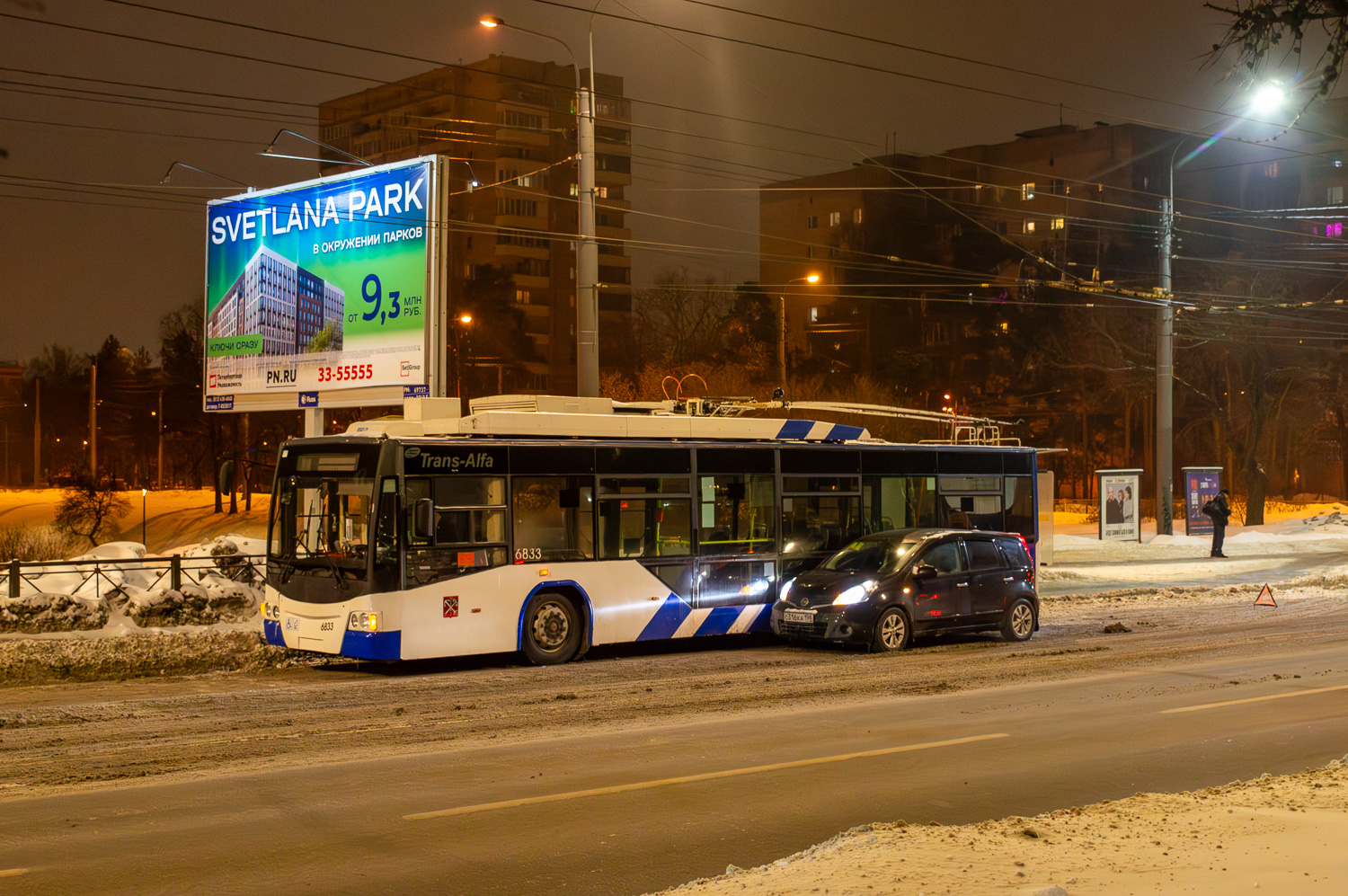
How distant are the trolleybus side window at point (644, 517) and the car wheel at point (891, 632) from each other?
2681mm

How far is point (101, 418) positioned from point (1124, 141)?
74.2m

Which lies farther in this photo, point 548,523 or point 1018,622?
point 1018,622

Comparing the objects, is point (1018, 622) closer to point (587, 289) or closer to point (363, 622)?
point (587, 289)

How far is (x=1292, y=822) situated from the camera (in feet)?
21.2

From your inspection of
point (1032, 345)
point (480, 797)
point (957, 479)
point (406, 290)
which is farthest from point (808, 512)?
→ point (1032, 345)

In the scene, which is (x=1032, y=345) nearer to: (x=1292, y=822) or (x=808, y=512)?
(x=808, y=512)

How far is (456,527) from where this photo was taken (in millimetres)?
13977

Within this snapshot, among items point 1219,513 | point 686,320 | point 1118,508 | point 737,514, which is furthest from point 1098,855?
point 686,320

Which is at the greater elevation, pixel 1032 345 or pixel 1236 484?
pixel 1032 345

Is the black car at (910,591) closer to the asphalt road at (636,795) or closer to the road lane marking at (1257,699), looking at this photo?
the asphalt road at (636,795)

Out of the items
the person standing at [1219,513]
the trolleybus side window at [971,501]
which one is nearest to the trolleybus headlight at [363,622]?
the trolleybus side window at [971,501]

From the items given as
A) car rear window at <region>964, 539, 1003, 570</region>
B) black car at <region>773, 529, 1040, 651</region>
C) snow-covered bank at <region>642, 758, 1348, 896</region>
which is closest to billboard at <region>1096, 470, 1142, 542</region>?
black car at <region>773, 529, 1040, 651</region>

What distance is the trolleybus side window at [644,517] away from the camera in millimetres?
15320

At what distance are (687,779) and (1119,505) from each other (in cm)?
3100
